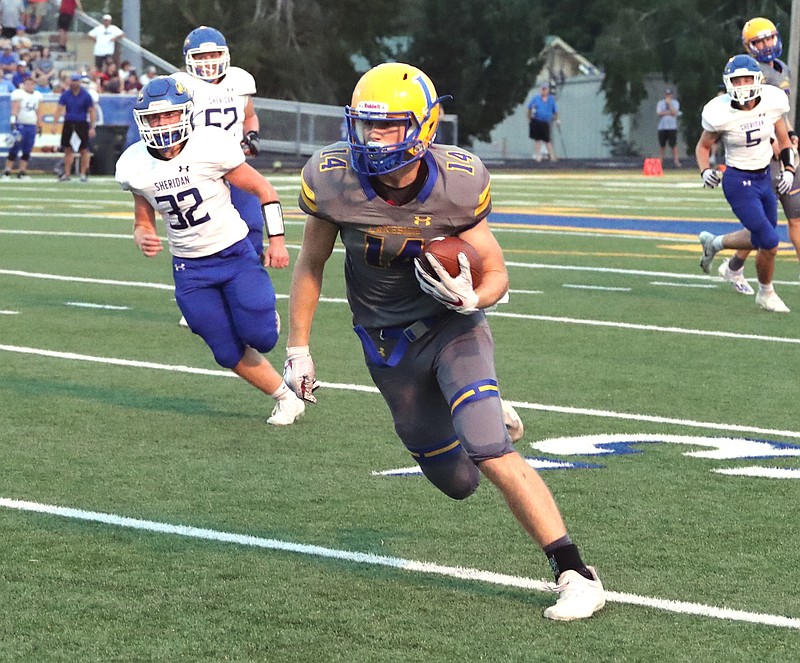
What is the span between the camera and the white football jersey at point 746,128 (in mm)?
11805

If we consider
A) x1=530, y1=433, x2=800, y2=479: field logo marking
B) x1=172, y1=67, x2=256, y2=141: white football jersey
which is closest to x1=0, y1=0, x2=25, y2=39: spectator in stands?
x1=172, y1=67, x2=256, y2=141: white football jersey

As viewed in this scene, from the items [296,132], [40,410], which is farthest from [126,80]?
[40,410]

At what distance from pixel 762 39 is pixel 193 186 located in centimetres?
635

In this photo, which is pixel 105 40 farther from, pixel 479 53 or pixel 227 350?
pixel 227 350

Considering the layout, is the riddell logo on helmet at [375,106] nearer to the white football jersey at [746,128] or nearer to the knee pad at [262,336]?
the knee pad at [262,336]

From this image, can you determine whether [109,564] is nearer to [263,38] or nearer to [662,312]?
[662,312]

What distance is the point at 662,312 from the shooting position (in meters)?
11.9

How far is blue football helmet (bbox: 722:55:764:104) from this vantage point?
11695mm

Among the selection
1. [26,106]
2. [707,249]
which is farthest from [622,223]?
[26,106]

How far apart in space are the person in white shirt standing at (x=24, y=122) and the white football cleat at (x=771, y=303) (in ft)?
62.6

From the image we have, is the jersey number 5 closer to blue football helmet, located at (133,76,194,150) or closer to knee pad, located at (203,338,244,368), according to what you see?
blue football helmet, located at (133,76,194,150)

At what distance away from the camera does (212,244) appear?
7.86 meters

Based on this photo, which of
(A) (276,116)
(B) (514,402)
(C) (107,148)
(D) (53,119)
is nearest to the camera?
(B) (514,402)

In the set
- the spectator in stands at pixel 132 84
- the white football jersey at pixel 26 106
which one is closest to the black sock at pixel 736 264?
the white football jersey at pixel 26 106
